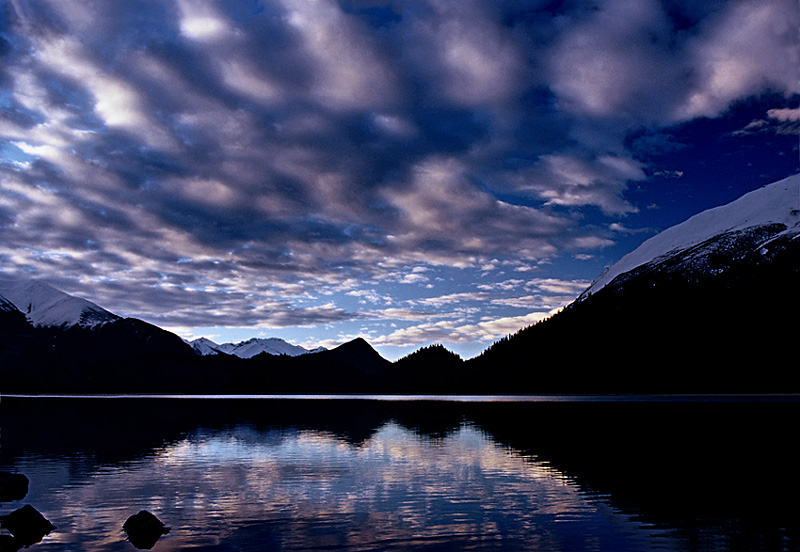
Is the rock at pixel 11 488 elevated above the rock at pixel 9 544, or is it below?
above

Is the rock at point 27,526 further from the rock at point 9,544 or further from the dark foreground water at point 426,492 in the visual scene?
the dark foreground water at point 426,492

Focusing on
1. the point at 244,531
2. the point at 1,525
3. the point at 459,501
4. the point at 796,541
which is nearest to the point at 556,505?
the point at 459,501

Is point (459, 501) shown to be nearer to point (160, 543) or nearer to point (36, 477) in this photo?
point (160, 543)

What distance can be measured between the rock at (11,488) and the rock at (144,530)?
16.2 meters

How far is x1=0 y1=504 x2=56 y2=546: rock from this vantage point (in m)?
32.9

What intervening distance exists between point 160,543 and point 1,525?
38.6 ft

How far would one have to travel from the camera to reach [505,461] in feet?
211

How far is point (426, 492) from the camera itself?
154 feet

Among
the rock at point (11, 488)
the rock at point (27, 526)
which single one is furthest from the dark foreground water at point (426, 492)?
the rock at point (11, 488)

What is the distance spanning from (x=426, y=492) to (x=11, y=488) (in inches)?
1226

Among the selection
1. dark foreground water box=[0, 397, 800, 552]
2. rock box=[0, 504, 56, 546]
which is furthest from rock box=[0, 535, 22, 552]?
rock box=[0, 504, 56, 546]

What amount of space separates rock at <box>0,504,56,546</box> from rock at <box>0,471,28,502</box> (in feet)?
36.3

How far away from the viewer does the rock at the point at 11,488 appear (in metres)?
44.1

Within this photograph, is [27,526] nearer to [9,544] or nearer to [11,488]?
[9,544]
